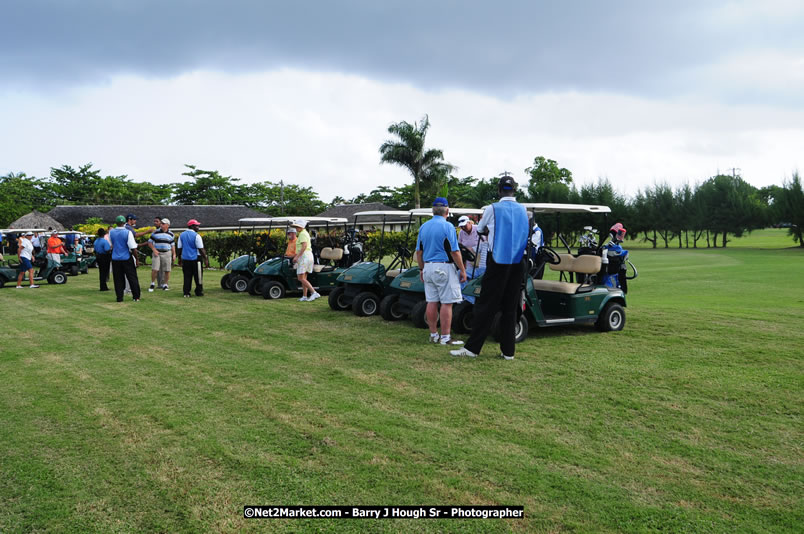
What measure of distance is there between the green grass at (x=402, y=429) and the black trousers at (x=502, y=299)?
1.13ft

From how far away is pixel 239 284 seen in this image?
13906mm

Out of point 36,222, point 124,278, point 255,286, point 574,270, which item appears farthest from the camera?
point 36,222

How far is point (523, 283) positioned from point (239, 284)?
8777 millimetres

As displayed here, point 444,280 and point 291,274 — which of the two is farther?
point 291,274

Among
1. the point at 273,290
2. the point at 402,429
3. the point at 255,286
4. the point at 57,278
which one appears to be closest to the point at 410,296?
the point at 273,290

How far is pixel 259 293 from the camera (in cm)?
1316

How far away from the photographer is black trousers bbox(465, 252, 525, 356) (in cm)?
632

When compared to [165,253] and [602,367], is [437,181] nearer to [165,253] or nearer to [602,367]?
[165,253]

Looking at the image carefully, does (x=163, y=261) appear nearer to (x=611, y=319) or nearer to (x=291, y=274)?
(x=291, y=274)

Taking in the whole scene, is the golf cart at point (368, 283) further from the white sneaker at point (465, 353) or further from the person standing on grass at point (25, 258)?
the person standing on grass at point (25, 258)

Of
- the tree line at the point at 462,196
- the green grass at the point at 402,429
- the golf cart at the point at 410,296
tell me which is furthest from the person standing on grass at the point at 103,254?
the tree line at the point at 462,196

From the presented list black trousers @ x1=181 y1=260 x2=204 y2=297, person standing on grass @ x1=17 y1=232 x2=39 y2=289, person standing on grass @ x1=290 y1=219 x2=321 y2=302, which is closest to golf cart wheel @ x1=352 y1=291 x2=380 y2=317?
person standing on grass @ x1=290 y1=219 x2=321 y2=302

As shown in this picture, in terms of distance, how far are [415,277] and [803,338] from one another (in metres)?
4.99

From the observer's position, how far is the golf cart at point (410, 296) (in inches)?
329
